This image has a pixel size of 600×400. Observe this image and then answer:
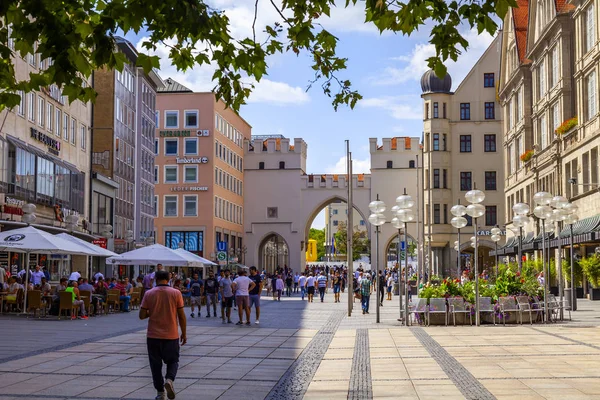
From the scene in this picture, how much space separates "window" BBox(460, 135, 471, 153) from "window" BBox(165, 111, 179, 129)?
25.7 metres

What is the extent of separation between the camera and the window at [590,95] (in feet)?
137

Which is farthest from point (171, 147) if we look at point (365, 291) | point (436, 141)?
point (365, 291)

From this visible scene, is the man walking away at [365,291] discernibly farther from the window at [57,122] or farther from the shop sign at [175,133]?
the shop sign at [175,133]

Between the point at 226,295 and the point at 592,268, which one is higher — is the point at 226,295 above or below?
below

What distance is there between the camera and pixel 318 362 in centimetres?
1611

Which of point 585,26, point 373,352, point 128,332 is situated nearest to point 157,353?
point 373,352

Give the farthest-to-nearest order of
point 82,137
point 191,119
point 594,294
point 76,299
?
point 191,119, point 82,137, point 594,294, point 76,299

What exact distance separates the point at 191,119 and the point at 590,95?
166 feet

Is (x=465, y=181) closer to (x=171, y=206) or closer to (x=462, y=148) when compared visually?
(x=462, y=148)

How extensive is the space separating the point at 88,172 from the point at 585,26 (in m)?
28.7

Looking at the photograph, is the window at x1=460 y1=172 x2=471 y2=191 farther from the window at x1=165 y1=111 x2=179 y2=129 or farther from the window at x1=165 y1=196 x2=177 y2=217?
the window at x1=165 y1=111 x2=179 y2=129

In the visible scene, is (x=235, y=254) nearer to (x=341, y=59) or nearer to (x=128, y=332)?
(x=128, y=332)

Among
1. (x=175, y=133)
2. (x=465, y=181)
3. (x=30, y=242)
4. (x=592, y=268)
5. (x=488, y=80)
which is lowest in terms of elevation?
(x=592, y=268)

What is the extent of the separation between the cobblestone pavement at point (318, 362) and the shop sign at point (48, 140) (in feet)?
68.2
